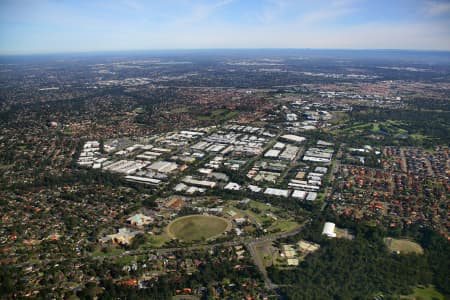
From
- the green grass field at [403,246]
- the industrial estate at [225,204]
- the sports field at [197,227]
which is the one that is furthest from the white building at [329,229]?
the sports field at [197,227]

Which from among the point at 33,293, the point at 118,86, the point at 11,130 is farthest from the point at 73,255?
the point at 118,86

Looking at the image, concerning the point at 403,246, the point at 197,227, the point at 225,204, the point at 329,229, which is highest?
the point at 329,229

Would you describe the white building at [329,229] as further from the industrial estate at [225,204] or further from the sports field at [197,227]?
the sports field at [197,227]

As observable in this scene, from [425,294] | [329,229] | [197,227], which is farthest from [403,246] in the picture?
[197,227]

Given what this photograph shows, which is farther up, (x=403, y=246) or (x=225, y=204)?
(x=225, y=204)

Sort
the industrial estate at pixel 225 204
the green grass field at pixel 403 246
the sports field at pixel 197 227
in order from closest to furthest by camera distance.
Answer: the industrial estate at pixel 225 204 → the green grass field at pixel 403 246 → the sports field at pixel 197 227

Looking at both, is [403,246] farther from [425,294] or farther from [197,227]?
[197,227]

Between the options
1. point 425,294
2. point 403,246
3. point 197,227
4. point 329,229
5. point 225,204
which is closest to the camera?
point 425,294
